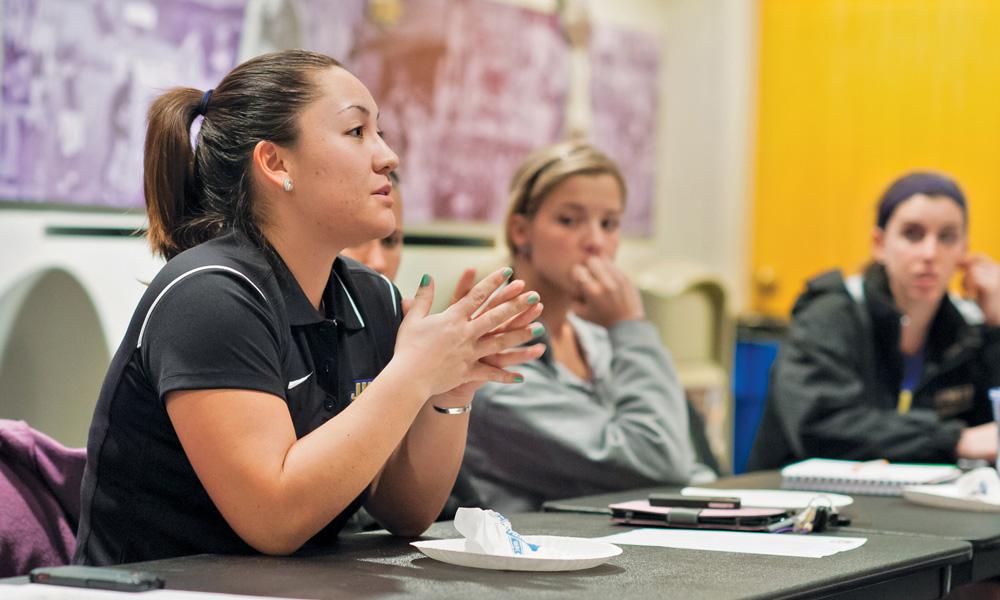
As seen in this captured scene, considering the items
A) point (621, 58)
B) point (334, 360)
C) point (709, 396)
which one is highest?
point (621, 58)

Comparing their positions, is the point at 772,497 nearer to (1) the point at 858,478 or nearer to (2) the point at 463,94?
(1) the point at 858,478

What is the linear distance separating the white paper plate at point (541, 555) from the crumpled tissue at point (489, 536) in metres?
0.01

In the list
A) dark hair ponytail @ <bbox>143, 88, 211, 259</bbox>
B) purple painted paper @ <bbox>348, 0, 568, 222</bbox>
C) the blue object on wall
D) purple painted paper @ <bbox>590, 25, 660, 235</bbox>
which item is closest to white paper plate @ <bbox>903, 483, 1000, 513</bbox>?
dark hair ponytail @ <bbox>143, 88, 211, 259</bbox>

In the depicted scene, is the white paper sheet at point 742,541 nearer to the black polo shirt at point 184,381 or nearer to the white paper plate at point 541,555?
the white paper plate at point 541,555

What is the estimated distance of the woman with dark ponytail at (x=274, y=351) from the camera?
1.41 metres

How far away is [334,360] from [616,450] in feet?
2.67

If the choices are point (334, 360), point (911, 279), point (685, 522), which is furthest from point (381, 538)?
point (911, 279)

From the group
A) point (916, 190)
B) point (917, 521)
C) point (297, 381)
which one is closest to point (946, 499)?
point (917, 521)

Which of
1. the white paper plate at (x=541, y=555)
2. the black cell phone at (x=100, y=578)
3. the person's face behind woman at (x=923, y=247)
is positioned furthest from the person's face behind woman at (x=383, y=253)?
the person's face behind woman at (x=923, y=247)

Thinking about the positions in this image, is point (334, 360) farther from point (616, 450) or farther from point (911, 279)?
point (911, 279)

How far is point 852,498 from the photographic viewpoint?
2.14 m

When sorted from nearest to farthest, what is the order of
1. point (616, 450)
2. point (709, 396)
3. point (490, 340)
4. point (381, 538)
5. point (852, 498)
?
point (490, 340) < point (381, 538) < point (852, 498) < point (616, 450) < point (709, 396)

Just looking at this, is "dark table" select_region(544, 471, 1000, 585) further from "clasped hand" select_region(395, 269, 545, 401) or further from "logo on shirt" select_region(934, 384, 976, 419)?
"logo on shirt" select_region(934, 384, 976, 419)

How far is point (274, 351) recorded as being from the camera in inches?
58.4
